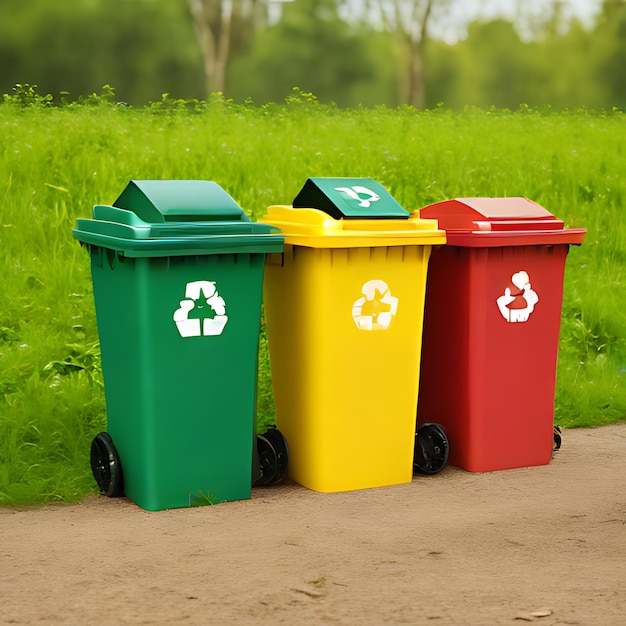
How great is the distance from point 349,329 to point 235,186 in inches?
188

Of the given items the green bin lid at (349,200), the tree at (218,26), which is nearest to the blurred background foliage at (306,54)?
the tree at (218,26)

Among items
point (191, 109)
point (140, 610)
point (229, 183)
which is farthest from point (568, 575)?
point (191, 109)

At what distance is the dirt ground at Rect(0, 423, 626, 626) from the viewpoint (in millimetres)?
3502

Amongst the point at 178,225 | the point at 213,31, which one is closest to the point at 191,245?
the point at 178,225

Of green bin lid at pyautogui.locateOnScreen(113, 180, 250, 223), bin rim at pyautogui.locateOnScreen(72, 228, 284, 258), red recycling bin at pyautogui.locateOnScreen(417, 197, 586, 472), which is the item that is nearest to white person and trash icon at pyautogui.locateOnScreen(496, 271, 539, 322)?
red recycling bin at pyautogui.locateOnScreen(417, 197, 586, 472)

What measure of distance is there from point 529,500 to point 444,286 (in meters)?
1.11

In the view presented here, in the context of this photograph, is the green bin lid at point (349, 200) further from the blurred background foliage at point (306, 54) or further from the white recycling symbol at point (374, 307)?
the blurred background foliage at point (306, 54)

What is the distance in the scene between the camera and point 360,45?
42.2 ft

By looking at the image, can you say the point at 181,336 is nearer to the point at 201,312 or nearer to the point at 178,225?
the point at 201,312

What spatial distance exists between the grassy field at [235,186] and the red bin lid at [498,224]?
1555mm

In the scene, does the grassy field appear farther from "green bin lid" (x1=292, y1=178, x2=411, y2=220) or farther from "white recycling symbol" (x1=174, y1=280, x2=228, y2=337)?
"green bin lid" (x1=292, y1=178, x2=411, y2=220)

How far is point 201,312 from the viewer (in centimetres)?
448

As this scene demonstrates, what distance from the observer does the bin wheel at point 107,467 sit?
4.71 m

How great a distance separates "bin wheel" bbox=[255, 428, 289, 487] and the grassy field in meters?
0.79
